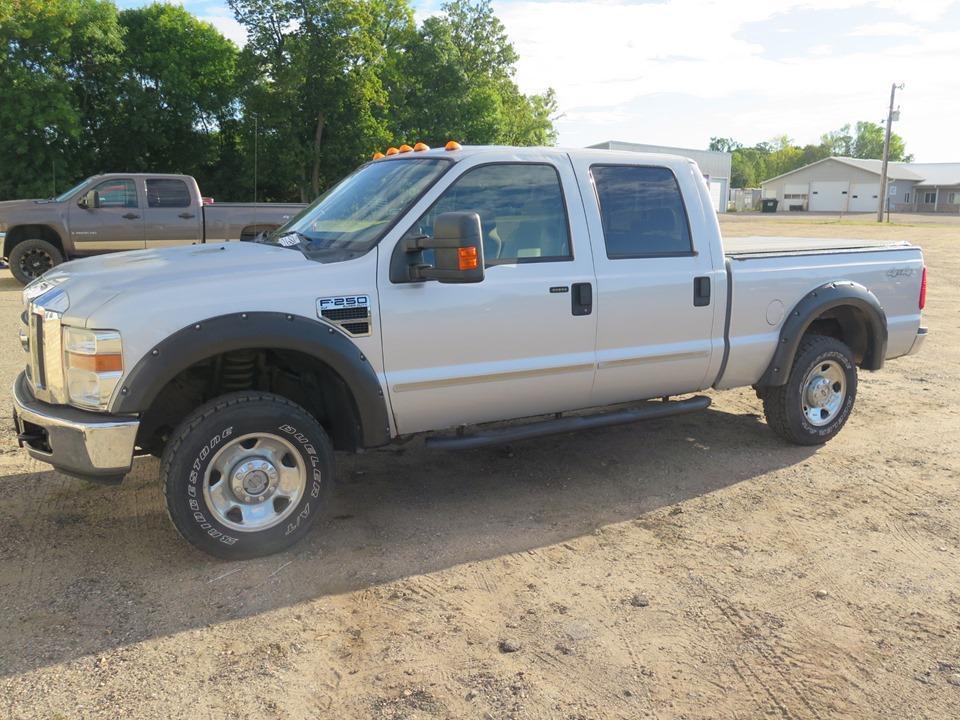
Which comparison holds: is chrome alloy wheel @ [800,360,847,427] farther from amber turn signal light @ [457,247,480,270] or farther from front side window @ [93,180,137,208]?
front side window @ [93,180,137,208]

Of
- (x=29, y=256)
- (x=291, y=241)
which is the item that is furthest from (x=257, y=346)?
(x=29, y=256)

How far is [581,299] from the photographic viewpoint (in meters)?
4.66

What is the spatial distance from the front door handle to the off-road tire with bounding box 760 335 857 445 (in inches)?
73.0

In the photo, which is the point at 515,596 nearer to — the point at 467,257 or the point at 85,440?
the point at 467,257

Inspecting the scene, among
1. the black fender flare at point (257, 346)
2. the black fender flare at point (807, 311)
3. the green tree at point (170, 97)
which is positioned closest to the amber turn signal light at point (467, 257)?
the black fender flare at point (257, 346)

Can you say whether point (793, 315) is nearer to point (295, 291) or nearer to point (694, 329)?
point (694, 329)

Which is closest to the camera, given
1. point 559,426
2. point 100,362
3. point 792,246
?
point 100,362

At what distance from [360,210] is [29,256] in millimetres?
10910

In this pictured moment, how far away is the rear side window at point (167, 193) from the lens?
1353 cm

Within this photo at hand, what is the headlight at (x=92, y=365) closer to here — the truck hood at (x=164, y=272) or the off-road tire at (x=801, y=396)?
the truck hood at (x=164, y=272)

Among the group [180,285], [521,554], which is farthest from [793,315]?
[180,285]

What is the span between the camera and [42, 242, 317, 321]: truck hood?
12.1 ft

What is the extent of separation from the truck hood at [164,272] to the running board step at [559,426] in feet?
4.00

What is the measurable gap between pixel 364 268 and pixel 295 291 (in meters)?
0.37
